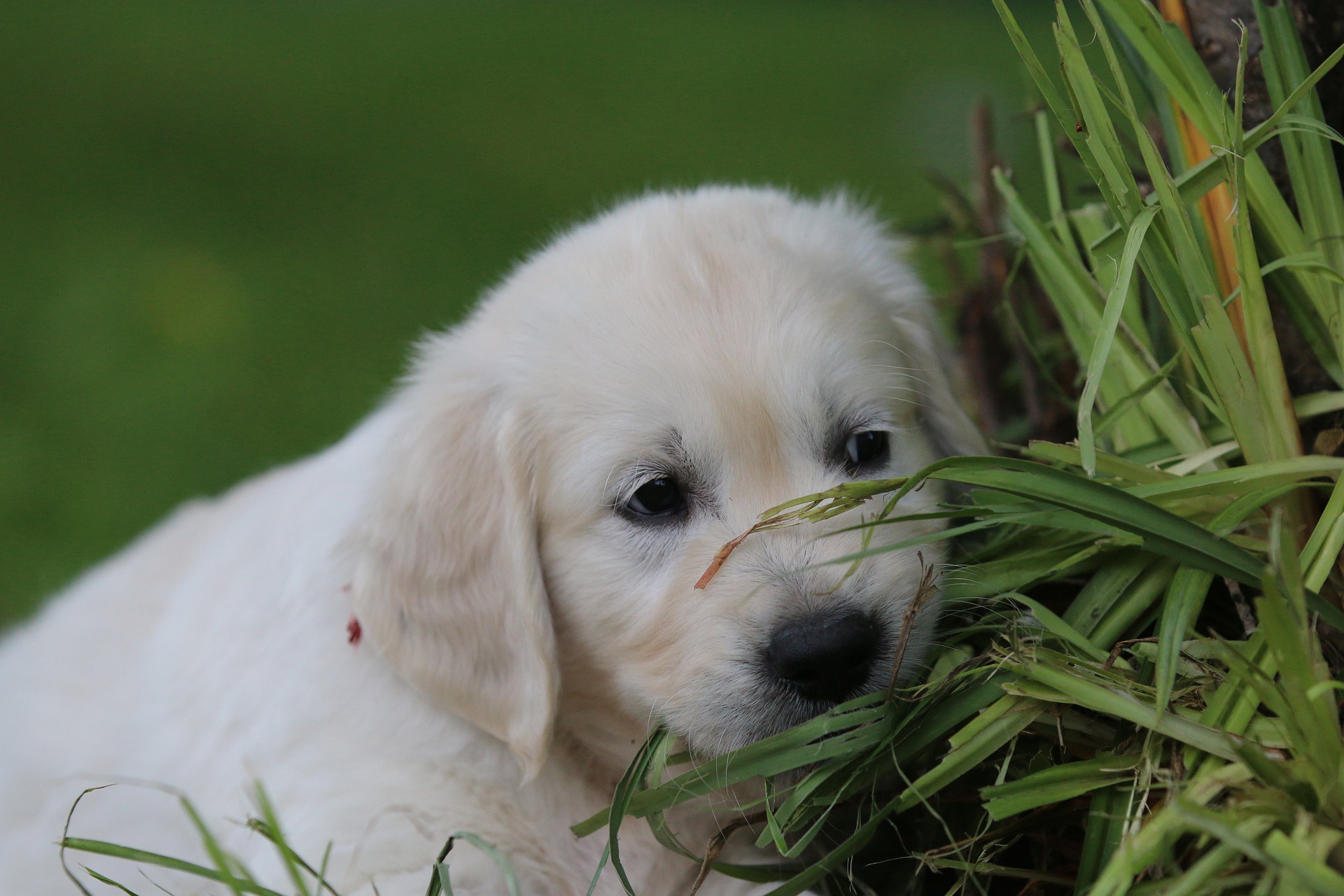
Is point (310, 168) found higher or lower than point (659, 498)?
lower

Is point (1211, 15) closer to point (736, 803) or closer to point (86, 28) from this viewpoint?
point (736, 803)

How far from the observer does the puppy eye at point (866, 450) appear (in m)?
2.49

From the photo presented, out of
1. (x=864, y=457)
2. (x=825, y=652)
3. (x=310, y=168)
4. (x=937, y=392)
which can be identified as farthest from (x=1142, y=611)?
(x=310, y=168)

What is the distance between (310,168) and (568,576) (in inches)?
298

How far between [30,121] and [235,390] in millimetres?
4369

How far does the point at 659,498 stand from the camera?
2410 mm

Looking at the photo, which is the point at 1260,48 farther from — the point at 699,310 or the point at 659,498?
the point at 659,498

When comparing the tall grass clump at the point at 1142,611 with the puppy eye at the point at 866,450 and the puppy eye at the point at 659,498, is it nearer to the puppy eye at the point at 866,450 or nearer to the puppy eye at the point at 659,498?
the puppy eye at the point at 866,450

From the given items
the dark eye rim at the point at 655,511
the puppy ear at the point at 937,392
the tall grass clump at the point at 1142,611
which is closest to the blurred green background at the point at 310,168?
the puppy ear at the point at 937,392

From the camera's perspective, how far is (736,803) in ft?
7.24

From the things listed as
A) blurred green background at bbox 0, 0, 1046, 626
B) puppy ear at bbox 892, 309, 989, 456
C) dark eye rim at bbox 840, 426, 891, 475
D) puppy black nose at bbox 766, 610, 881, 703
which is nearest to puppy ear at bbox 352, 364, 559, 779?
puppy black nose at bbox 766, 610, 881, 703

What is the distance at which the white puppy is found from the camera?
2240 mm

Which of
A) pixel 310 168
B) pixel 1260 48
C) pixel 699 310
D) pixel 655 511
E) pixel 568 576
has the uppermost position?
pixel 1260 48

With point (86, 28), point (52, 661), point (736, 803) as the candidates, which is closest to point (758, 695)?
point (736, 803)
